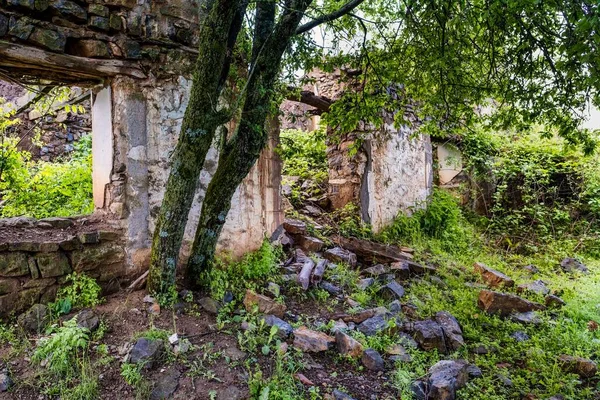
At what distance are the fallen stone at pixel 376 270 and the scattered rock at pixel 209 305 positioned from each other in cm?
223

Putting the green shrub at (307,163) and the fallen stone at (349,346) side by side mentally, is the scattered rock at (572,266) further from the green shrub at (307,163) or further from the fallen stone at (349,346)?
the fallen stone at (349,346)

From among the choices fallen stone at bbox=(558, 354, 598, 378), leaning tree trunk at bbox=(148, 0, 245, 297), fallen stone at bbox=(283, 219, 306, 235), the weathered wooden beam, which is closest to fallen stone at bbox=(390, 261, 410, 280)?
fallen stone at bbox=(283, 219, 306, 235)

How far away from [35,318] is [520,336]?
4173 mm

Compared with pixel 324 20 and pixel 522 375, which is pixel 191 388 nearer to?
pixel 522 375

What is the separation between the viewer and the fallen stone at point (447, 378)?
2.51 metres

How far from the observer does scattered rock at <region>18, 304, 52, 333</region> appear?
2768 millimetres

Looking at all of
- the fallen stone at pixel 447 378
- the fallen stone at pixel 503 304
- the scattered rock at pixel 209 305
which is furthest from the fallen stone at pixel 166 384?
the fallen stone at pixel 503 304

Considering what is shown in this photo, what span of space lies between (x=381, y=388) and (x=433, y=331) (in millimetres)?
892

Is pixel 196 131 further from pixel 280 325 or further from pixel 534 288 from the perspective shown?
pixel 534 288

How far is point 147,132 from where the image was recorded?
11.4 ft

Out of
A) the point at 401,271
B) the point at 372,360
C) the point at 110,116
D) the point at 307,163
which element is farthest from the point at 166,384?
the point at 307,163

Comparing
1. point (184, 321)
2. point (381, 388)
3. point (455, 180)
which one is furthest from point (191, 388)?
point (455, 180)

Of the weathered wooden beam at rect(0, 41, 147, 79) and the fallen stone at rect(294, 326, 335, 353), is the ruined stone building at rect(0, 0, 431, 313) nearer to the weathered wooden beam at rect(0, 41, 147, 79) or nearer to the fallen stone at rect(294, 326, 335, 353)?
the weathered wooden beam at rect(0, 41, 147, 79)

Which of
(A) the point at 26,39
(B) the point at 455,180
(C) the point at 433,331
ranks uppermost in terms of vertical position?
(A) the point at 26,39
